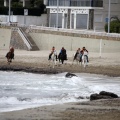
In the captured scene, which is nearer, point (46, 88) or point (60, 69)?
point (46, 88)

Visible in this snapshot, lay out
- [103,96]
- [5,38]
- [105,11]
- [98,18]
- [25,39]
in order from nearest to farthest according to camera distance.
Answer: [103,96]
[25,39]
[5,38]
[105,11]
[98,18]

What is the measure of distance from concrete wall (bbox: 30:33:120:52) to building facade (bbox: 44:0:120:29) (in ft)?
23.3

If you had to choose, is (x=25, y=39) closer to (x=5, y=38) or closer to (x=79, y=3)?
(x=5, y=38)

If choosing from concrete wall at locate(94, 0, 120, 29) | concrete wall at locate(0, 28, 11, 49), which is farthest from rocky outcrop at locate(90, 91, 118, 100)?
concrete wall at locate(94, 0, 120, 29)

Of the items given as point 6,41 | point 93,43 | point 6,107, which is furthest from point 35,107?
point 6,41

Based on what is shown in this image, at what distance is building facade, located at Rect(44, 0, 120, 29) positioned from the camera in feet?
249

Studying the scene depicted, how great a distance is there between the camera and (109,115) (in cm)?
2462

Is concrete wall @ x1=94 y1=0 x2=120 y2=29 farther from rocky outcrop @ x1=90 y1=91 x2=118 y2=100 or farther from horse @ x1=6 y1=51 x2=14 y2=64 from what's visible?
rocky outcrop @ x1=90 y1=91 x2=118 y2=100

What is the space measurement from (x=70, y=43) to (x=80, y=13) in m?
14.3

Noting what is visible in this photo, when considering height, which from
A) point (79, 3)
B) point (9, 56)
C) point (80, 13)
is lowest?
point (9, 56)

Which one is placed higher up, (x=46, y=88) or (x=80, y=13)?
(x=80, y=13)

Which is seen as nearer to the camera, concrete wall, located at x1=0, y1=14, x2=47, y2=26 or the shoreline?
the shoreline

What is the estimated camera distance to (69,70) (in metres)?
45.8

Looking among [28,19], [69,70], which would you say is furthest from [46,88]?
[28,19]
